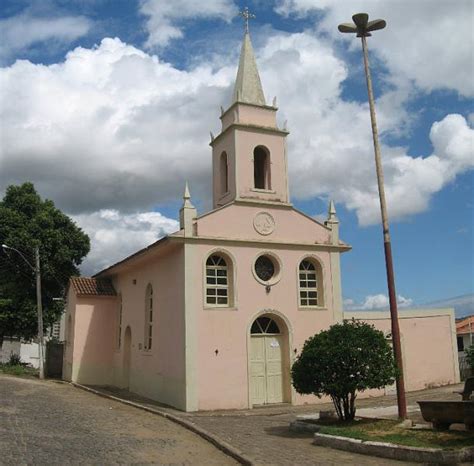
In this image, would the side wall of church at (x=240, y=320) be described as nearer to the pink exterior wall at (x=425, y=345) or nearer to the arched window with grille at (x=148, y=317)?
the pink exterior wall at (x=425, y=345)

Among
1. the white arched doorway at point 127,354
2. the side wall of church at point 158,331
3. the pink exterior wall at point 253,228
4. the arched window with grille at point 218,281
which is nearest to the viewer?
the side wall of church at point 158,331

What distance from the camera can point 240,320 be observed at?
1634 cm

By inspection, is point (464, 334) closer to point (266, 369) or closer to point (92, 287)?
point (266, 369)

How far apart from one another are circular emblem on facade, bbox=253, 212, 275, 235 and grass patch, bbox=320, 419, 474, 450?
23.5 ft

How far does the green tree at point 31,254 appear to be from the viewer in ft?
91.5

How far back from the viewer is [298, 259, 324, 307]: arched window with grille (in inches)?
698

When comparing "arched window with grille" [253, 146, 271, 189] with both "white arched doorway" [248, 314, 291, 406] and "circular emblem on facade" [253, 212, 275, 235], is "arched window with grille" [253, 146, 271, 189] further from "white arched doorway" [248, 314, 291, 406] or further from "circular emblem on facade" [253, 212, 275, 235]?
"white arched doorway" [248, 314, 291, 406]

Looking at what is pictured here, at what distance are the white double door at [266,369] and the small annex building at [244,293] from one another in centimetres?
3

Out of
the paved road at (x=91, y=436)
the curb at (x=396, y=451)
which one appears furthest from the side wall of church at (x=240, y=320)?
the curb at (x=396, y=451)

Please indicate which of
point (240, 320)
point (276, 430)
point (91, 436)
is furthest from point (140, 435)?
point (240, 320)

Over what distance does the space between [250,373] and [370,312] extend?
17.9 ft

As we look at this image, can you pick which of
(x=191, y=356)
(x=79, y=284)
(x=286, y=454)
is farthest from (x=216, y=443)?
(x=79, y=284)

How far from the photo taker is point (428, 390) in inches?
757

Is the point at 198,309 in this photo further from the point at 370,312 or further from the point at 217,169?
the point at 370,312
